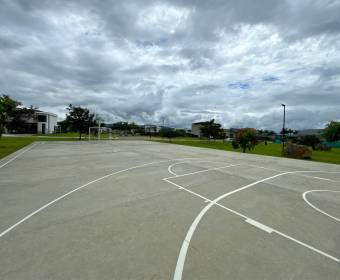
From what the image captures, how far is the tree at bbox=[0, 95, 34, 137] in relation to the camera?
24.5 meters

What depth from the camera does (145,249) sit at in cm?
386

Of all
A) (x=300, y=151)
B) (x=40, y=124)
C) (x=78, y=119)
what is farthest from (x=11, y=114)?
(x=40, y=124)

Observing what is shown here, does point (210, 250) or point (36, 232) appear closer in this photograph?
point (210, 250)

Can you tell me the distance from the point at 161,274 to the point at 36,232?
117 inches

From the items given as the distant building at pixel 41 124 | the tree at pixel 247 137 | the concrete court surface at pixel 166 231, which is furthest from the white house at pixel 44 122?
the concrete court surface at pixel 166 231

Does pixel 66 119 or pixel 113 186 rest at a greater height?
pixel 66 119

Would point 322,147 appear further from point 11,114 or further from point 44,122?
point 44,122

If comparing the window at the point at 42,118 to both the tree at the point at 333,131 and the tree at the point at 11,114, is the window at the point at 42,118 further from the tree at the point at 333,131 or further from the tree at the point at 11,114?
the tree at the point at 333,131

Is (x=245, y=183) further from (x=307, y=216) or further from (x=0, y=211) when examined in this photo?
(x=0, y=211)

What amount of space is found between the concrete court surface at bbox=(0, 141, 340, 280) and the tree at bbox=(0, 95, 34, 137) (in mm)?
21067

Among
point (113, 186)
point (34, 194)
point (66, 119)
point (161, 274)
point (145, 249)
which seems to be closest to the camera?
point (161, 274)

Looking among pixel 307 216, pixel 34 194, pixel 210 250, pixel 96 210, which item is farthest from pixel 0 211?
pixel 307 216

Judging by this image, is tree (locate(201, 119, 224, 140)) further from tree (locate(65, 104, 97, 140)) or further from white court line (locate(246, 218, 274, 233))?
white court line (locate(246, 218, 274, 233))

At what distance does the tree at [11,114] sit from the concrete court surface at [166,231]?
2107 centimetres
